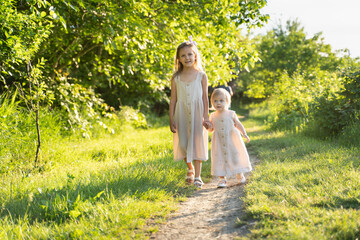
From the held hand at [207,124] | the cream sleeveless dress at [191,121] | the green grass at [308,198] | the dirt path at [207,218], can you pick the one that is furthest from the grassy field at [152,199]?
the held hand at [207,124]

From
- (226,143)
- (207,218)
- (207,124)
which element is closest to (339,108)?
(226,143)

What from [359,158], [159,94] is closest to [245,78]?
[159,94]

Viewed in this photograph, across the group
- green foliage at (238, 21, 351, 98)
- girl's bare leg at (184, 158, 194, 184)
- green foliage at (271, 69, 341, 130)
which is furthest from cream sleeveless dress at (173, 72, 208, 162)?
green foliage at (238, 21, 351, 98)

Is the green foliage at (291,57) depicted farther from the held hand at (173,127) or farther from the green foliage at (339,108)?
the held hand at (173,127)

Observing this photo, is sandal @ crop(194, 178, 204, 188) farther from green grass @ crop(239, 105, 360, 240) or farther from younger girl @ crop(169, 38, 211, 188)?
green grass @ crop(239, 105, 360, 240)

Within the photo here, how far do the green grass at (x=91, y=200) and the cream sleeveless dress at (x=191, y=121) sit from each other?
0.42 meters

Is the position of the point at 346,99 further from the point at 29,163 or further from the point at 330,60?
the point at 330,60

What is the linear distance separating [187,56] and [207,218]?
232 centimetres

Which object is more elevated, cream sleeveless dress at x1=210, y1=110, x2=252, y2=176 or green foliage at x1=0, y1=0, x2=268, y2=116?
green foliage at x1=0, y1=0, x2=268, y2=116

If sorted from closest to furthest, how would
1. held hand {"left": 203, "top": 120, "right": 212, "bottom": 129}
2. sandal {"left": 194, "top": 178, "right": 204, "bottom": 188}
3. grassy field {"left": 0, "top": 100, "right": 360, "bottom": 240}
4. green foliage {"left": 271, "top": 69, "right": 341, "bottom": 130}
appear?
grassy field {"left": 0, "top": 100, "right": 360, "bottom": 240} < sandal {"left": 194, "top": 178, "right": 204, "bottom": 188} < held hand {"left": 203, "top": 120, "right": 212, "bottom": 129} < green foliage {"left": 271, "top": 69, "right": 341, "bottom": 130}

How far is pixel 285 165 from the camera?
15.3 feet

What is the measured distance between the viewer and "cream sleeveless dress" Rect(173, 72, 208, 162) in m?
4.52

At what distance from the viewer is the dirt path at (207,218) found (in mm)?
2589

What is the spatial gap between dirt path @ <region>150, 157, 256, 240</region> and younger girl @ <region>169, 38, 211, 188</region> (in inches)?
24.6
